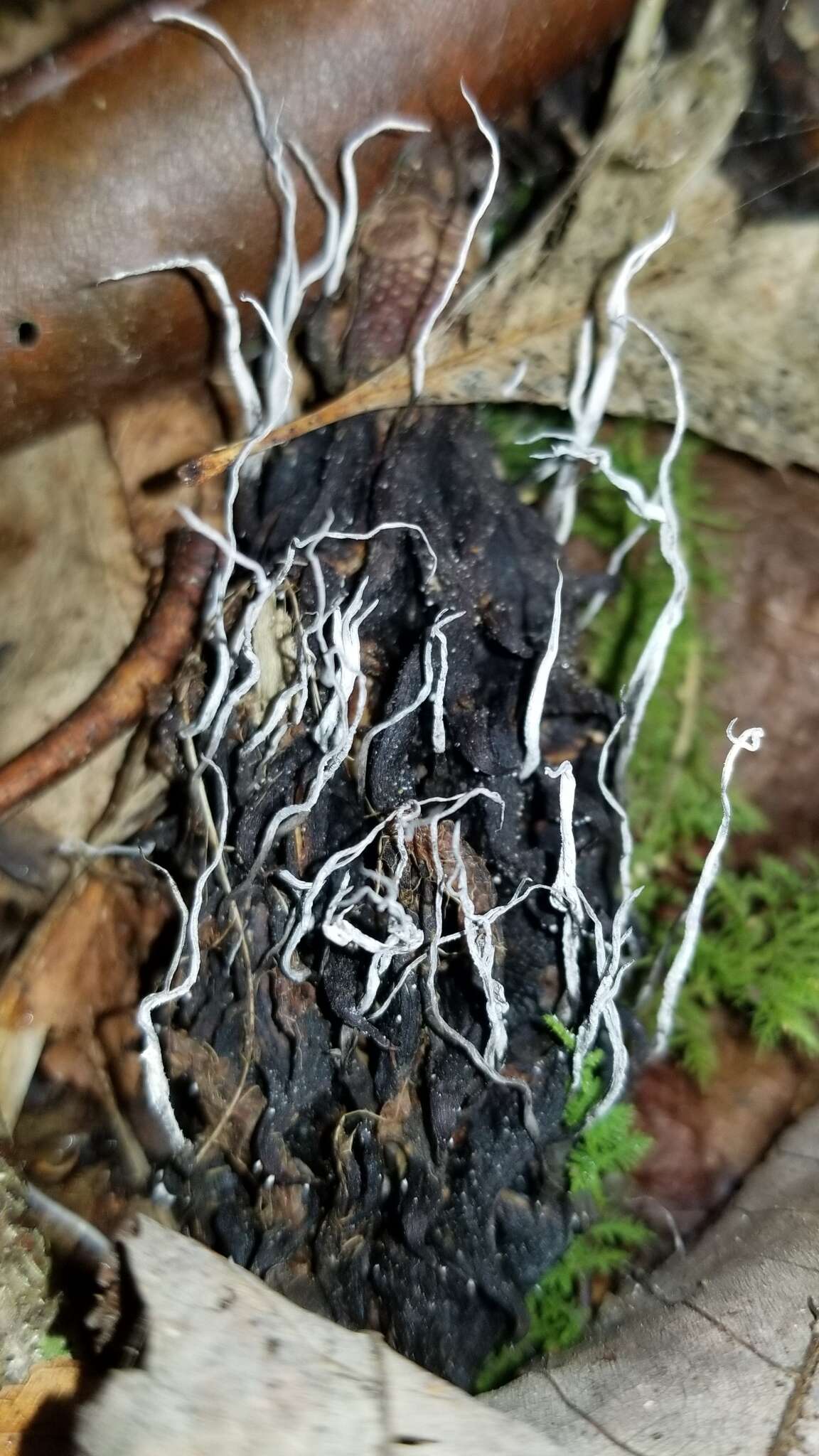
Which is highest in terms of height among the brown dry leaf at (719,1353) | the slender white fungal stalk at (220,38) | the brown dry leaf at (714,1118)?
the slender white fungal stalk at (220,38)

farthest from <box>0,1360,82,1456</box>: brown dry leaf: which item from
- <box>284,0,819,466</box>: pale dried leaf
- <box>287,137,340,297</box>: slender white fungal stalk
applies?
<box>287,137,340,297</box>: slender white fungal stalk

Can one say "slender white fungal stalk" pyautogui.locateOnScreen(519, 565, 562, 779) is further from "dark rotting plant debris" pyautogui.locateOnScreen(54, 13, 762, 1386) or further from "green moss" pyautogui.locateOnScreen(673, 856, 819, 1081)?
"green moss" pyautogui.locateOnScreen(673, 856, 819, 1081)

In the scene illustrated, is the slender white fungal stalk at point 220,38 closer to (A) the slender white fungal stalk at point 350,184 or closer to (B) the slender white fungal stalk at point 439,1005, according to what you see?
(A) the slender white fungal stalk at point 350,184

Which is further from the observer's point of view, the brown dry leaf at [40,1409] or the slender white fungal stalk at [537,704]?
the slender white fungal stalk at [537,704]

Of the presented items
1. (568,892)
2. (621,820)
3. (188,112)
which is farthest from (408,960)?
(188,112)

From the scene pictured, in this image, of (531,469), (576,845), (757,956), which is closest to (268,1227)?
(576,845)

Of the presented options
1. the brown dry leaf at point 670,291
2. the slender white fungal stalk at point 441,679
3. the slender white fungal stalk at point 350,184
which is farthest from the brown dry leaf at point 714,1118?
the slender white fungal stalk at point 350,184
